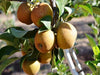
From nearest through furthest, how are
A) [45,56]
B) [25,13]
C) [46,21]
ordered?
[46,21]
[25,13]
[45,56]

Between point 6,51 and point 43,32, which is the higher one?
point 43,32

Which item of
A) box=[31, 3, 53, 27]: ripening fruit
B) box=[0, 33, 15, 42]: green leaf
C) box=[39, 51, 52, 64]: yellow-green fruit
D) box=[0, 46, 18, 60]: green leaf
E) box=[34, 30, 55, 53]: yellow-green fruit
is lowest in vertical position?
box=[39, 51, 52, 64]: yellow-green fruit

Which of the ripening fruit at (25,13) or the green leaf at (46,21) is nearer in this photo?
the green leaf at (46,21)

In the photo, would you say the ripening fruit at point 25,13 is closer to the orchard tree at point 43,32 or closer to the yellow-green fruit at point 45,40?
the orchard tree at point 43,32

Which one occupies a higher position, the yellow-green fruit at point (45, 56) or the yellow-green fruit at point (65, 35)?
the yellow-green fruit at point (65, 35)

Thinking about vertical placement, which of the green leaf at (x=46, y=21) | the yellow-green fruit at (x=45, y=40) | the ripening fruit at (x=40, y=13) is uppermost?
the ripening fruit at (x=40, y=13)

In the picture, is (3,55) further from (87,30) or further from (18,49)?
(87,30)

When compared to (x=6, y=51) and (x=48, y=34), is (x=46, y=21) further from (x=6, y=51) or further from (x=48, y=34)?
(x=6, y=51)

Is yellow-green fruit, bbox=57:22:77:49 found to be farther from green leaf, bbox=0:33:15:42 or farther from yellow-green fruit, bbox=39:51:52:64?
green leaf, bbox=0:33:15:42

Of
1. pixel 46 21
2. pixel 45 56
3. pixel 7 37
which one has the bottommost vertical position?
pixel 45 56

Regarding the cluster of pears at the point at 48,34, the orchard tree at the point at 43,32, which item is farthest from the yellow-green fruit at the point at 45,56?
the cluster of pears at the point at 48,34

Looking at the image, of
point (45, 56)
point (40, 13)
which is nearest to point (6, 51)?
point (45, 56)

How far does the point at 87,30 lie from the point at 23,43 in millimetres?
4830

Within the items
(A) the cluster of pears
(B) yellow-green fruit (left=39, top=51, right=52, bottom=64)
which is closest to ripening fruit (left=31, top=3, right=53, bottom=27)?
(A) the cluster of pears
